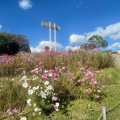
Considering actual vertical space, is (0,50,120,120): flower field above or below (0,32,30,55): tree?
below

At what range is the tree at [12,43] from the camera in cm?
3115

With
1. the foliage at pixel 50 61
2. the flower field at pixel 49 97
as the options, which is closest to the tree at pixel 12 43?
the foliage at pixel 50 61

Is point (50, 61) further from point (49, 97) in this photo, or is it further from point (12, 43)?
point (12, 43)

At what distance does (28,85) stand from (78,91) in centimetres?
132

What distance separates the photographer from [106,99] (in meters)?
5.48

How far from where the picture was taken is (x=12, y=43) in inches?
1289

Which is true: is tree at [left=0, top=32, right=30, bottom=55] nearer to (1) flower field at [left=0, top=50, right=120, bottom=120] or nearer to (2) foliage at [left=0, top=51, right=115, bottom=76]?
(2) foliage at [left=0, top=51, right=115, bottom=76]

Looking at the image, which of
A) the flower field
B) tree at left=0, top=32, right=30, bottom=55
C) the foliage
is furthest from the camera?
tree at left=0, top=32, right=30, bottom=55

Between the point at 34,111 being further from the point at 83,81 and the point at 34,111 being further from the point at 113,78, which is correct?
the point at 113,78

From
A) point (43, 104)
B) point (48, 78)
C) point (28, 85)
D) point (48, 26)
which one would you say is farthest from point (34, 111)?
point (48, 26)

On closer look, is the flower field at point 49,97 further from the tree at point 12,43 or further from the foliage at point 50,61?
the tree at point 12,43

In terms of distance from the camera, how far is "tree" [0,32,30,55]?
102 ft

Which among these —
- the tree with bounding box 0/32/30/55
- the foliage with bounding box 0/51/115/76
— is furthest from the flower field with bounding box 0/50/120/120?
the tree with bounding box 0/32/30/55

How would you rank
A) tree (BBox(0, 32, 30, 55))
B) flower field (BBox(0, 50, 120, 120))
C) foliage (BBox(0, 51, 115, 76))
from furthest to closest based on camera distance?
tree (BBox(0, 32, 30, 55))
foliage (BBox(0, 51, 115, 76))
flower field (BBox(0, 50, 120, 120))
